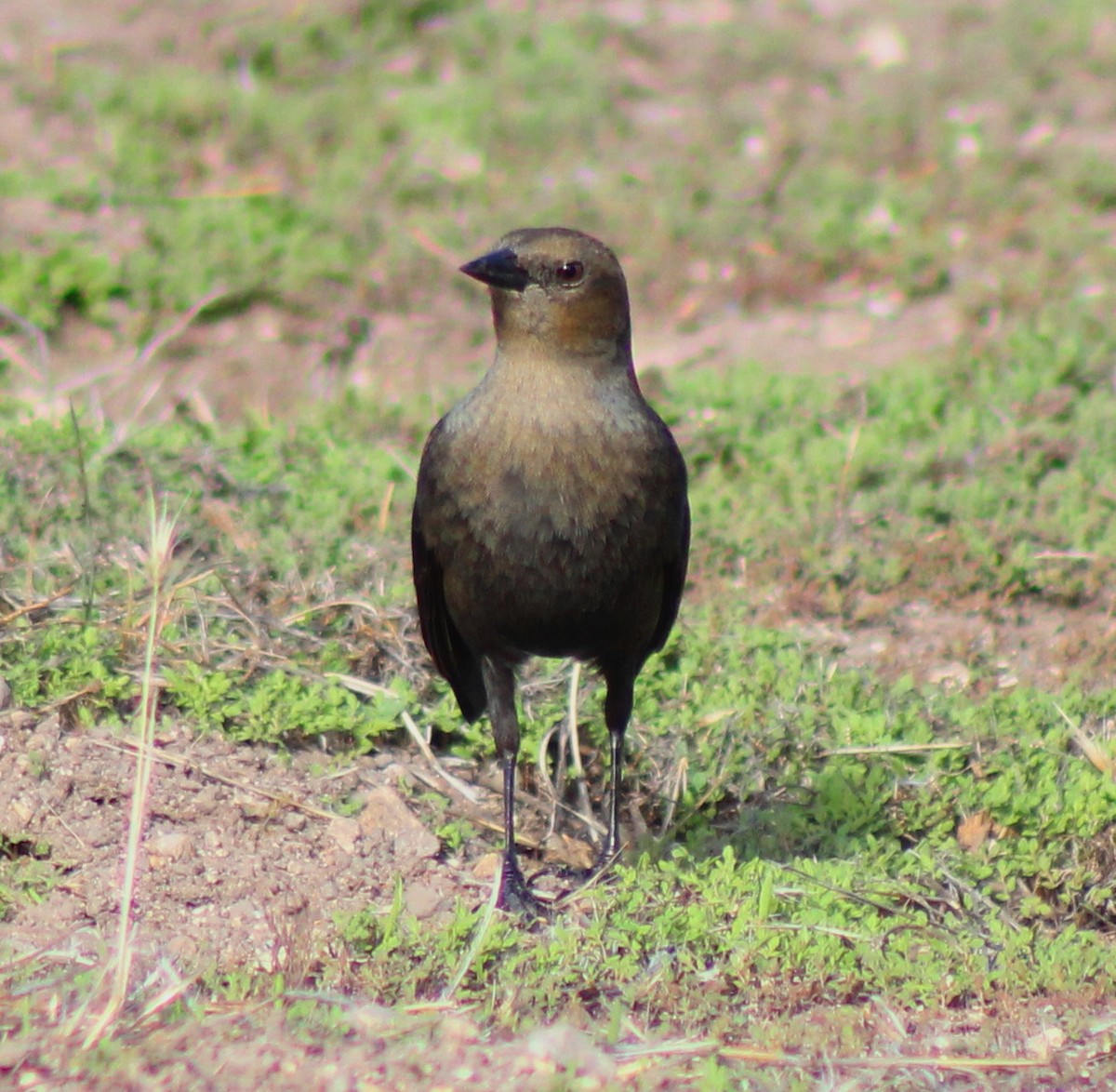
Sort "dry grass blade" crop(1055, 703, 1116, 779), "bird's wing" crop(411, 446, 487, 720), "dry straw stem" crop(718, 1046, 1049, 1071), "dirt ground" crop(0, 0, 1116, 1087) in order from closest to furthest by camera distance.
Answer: "dry straw stem" crop(718, 1046, 1049, 1071) → "dirt ground" crop(0, 0, 1116, 1087) → "bird's wing" crop(411, 446, 487, 720) → "dry grass blade" crop(1055, 703, 1116, 779)

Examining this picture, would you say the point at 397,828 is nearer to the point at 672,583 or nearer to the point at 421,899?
the point at 421,899

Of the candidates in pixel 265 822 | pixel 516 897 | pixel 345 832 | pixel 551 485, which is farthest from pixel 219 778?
pixel 551 485

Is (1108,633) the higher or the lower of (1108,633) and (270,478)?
the lower

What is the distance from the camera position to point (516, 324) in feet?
14.7

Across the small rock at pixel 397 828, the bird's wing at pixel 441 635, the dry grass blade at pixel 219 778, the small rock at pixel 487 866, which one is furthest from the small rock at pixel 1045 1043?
the dry grass blade at pixel 219 778

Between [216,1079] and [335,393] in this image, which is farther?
[335,393]

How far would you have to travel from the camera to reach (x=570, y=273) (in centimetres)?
450

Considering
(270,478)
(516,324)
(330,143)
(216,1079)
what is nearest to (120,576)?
(270,478)

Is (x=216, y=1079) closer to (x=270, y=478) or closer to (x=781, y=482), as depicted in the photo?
(x=270, y=478)

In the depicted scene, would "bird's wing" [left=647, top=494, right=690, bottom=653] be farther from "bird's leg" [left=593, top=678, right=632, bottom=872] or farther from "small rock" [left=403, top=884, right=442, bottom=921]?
"small rock" [left=403, top=884, right=442, bottom=921]

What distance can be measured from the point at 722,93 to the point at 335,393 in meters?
3.53

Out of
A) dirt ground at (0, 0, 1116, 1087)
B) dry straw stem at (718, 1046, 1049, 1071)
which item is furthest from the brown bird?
dry straw stem at (718, 1046, 1049, 1071)

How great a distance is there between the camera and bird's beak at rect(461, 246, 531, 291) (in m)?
4.45

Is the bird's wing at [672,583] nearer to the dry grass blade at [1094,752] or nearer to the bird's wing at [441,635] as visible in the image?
the bird's wing at [441,635]
